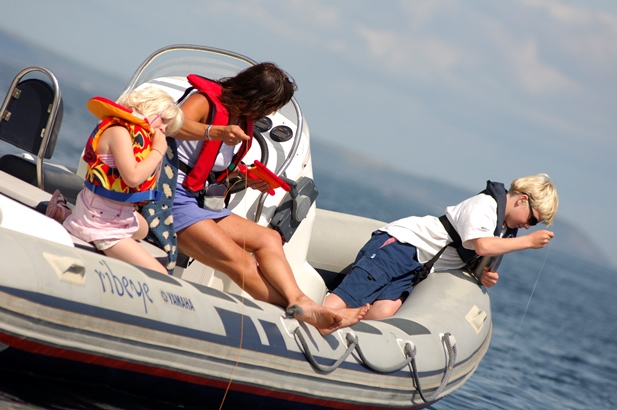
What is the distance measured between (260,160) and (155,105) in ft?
3.33

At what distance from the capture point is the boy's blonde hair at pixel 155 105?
334 centimetres

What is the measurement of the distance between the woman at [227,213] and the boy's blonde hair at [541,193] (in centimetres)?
140

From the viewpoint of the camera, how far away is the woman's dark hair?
3615mm

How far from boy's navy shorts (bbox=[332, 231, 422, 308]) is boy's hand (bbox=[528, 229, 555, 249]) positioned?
25.0 inches

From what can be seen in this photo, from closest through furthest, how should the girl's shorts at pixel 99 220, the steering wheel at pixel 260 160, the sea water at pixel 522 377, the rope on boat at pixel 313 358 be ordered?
the sea water at pixel 522 377 < the girl's shorts at pixel 99 220 < the rope on boat at pixel 313 358 < the steering wheel at pixel 260 160

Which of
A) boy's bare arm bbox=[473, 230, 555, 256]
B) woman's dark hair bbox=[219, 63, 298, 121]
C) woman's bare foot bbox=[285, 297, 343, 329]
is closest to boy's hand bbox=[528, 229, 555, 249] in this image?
boy's bare arm bbox=[473, 230, 555, 256]

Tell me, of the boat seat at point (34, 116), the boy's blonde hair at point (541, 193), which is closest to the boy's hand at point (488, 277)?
the boy's blonde hair at point (541, 193)

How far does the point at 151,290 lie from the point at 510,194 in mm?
2340

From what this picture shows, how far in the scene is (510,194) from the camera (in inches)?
185

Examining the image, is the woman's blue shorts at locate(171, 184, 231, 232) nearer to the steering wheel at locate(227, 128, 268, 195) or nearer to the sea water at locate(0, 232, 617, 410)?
the steering wheel at locate(227, 128, 268, 195)

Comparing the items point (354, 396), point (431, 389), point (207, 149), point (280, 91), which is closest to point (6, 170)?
point (207, 149)

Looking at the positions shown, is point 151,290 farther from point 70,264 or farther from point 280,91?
point 280,91

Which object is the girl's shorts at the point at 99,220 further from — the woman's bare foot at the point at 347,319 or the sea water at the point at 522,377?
the woman's bare foot at the point at 347,319

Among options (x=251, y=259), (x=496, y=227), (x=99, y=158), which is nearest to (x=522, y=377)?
(x=496, y=227)
